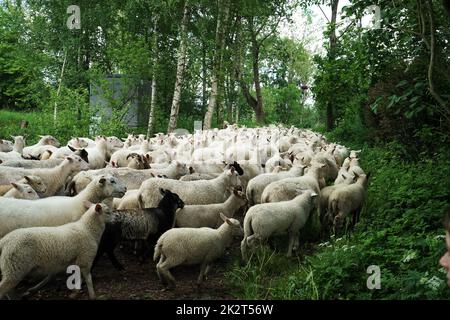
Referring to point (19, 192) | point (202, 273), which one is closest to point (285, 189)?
point (202, 273)

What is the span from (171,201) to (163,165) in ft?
10.9

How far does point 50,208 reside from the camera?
19.1 ft

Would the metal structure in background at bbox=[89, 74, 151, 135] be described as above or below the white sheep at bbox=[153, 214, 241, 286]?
above

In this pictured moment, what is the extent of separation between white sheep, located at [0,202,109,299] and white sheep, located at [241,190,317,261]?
1.98 meters

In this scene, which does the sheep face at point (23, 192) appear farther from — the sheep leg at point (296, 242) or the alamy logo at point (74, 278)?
the sheep leg at point (296, 242)

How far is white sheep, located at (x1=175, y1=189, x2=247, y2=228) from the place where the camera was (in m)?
6.65

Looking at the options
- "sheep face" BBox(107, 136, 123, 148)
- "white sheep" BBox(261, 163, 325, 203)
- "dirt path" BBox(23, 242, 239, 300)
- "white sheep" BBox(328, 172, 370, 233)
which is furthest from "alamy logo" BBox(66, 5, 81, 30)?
"dirt path" BBox(23, 242, 239, 300)

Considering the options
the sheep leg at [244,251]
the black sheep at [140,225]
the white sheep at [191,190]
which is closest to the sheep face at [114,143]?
the white sheep at [191,190]

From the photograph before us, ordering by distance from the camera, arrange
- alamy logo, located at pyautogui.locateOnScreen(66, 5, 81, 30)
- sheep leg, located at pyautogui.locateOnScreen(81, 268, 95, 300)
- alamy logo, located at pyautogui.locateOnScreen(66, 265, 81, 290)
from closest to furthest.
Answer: sheep leg, located at pyautogui.locateOnScreen(81, 268, 95, 300)
alamy logo, located at pyautogui.locateOnScreen(66, 265, 81, 290)
alamy logo, located at pyautogui.locateOnScreen(66, 5, 81, 30)

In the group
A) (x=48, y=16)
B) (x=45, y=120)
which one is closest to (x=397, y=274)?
(x=45, y=120)

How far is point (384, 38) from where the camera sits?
721cm

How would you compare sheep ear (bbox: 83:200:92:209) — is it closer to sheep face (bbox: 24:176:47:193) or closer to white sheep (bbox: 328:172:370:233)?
sheep face (bbox: 24:176:47:193)

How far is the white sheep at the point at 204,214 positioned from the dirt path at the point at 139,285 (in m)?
0.64

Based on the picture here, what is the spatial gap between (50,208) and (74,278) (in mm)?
1061
